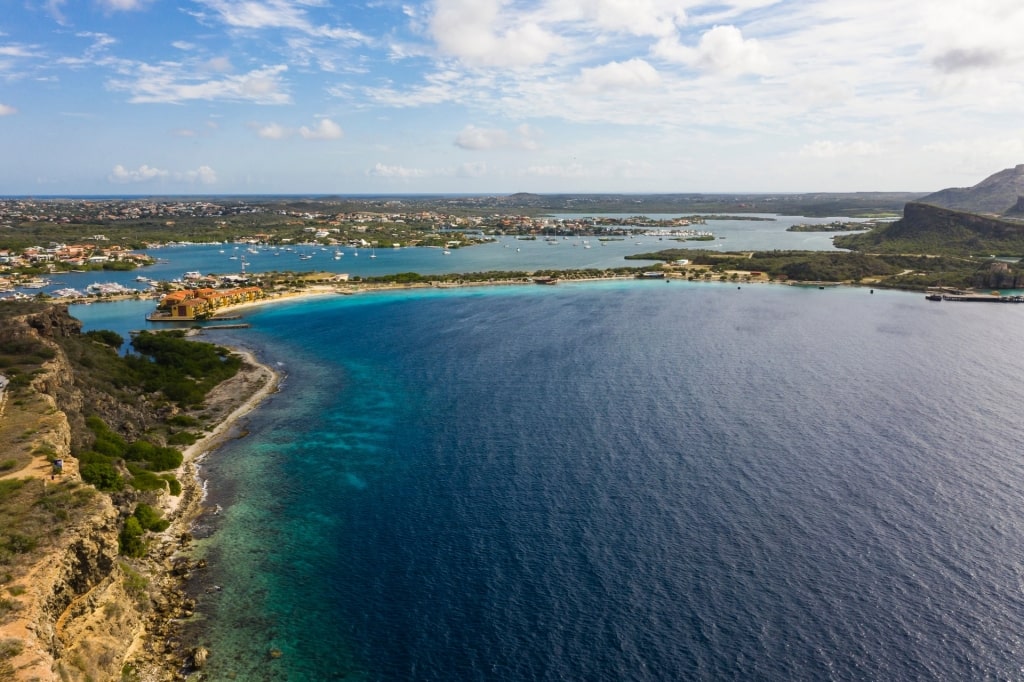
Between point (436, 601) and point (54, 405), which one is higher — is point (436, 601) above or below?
below

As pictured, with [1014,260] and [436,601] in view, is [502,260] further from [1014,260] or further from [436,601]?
[436,601]

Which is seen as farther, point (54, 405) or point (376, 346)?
point (376, 346)

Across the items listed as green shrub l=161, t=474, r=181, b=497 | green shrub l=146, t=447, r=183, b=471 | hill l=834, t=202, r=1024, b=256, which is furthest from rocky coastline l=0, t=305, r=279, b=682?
hill l=834, t=202, r=1024, b=256

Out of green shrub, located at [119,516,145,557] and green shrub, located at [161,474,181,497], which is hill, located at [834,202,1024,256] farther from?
green shrub, located at [119,516,145,557]

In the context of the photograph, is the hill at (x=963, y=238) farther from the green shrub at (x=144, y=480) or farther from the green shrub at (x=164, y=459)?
the green shrub at (x=144, y=480)

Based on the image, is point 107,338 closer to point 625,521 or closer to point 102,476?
point 102,476

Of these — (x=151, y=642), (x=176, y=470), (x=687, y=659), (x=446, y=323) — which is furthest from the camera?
(x=446, y=323)

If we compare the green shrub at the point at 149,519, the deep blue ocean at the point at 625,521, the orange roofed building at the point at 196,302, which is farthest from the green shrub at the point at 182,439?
the orange roofed building at the point at 196,302

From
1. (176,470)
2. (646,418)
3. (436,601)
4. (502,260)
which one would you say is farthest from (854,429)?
(502,260)
